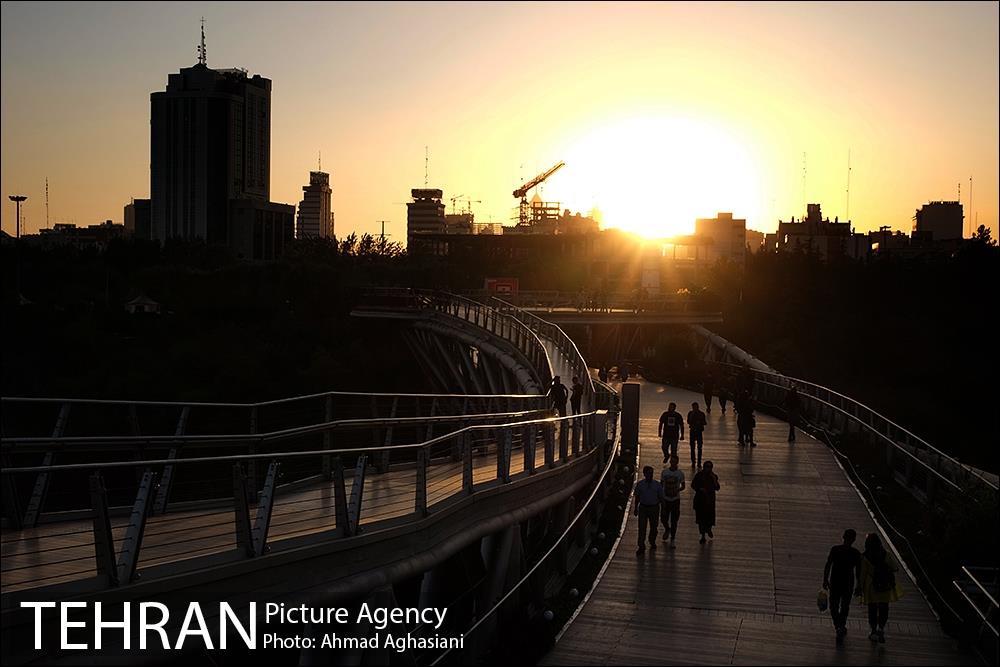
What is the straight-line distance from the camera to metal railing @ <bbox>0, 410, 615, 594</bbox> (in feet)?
25.9

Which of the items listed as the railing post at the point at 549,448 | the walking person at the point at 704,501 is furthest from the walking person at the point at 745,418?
the railing post at the point at 549,448

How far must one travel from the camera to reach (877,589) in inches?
496

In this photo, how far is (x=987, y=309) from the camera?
95312 millimetres

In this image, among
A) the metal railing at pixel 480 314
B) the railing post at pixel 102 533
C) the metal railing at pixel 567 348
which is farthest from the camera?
the metal railing at pixel 480 314

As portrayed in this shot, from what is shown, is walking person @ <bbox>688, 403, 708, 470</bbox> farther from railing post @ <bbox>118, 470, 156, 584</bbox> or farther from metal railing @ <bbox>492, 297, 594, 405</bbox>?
railing post @ <bbox>118, 470, 156, 584</bbox>

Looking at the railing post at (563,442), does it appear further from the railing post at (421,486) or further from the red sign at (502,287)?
the red sign at (502,287)

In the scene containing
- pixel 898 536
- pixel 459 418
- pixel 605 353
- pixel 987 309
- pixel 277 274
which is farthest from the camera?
pixel 277 274

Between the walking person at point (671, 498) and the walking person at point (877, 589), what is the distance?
4.67 metres

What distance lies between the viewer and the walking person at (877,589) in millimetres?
12586

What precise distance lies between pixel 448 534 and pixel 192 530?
3.78 m

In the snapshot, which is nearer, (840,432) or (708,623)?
(708,623)

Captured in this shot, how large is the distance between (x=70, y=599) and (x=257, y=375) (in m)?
82.7

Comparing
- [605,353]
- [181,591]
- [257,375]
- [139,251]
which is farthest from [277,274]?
[181,591]

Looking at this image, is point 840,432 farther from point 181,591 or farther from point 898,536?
point 181,591
